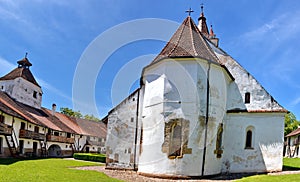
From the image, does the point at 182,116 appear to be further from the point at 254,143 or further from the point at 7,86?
the point at 7,86

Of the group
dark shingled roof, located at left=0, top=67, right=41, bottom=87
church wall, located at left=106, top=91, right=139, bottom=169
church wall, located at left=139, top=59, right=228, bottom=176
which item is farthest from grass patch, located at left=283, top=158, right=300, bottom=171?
dark shingled roof, located at left=0, top=67, right=41, bottom=87

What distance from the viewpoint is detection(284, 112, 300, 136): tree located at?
57.4 metres

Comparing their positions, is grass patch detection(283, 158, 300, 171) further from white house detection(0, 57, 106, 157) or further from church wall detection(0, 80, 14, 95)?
church wall detection(0, 80, 14, 95)

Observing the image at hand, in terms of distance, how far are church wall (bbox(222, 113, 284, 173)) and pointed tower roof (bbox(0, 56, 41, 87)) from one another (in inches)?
1217

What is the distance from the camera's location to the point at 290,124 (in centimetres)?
5888

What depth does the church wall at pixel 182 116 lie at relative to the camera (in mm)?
14234

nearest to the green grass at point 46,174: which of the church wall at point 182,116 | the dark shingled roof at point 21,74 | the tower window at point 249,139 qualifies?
the church wall at point 182,116

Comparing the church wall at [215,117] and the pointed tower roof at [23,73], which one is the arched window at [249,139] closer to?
the church wall at [215,117]

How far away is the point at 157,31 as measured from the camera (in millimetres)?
16656

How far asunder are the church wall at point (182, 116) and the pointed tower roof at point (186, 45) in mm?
475

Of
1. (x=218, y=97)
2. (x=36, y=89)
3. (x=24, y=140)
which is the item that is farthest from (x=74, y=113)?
(x=218, y=97)

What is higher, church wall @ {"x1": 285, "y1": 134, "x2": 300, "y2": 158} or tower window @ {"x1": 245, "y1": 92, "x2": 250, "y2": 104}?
tower window @ {"x1": 245, "y1": 92, "x2": 250, "y2": 104}

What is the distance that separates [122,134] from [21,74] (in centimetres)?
2481

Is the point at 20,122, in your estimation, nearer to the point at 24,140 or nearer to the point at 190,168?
the point at 24,140
